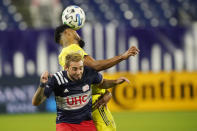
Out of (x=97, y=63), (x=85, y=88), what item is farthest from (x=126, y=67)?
(x=85, y=88)

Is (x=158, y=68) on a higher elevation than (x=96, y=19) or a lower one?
lower

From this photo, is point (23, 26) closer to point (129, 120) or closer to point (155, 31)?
point (155, 31)

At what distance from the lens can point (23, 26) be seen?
1775 centimetres

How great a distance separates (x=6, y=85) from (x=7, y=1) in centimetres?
502

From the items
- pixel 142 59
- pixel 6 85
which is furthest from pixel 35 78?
pixel 142 59

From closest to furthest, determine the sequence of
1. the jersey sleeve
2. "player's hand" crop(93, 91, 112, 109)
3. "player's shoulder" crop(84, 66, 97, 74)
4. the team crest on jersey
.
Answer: the jersey sleeve < the team crest on jersey < "player's shoulder" crop(84, 66, 97, 74) < "player's hand" crop(93, 91, 112, 109)

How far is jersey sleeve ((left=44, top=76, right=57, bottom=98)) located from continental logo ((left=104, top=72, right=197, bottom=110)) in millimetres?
8579

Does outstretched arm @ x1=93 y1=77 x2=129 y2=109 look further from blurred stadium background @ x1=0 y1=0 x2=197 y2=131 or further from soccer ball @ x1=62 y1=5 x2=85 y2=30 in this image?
blurred stadium background @ x1=0 y1=0 x2=197 y2=131

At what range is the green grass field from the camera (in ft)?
36.4

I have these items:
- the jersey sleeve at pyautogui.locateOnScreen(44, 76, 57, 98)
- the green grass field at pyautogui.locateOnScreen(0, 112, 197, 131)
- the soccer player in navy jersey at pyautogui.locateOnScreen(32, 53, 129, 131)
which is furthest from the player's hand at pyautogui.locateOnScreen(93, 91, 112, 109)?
the green grass field at pyautogui.locateOnScreen(0, 112, 197, 131)

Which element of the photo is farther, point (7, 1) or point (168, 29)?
point (7, 1)

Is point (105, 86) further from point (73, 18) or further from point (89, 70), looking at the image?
point (73, 18)

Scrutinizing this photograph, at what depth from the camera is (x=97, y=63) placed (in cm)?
632

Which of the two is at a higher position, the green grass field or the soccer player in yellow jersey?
the soccer player in yellow jersey
